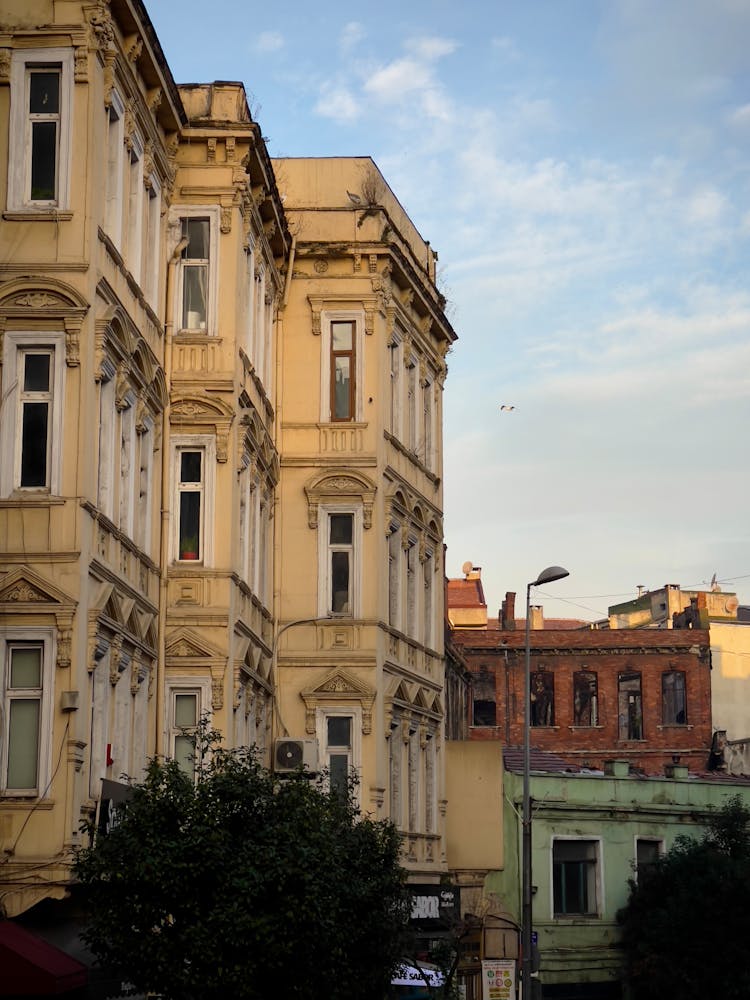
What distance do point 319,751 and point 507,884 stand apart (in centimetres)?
1479

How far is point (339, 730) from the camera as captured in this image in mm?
33906

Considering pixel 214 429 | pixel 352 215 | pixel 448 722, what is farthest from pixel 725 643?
pixel 214 429

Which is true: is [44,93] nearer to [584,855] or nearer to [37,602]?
[37,602]

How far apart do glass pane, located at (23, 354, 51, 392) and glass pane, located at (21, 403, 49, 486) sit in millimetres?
231

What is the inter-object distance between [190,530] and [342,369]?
333 inches

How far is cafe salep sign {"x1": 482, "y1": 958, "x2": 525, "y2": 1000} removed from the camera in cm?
4391

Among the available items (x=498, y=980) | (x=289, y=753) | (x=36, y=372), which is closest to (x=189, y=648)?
(x=289, y=753)

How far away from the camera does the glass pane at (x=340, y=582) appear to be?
113 feet

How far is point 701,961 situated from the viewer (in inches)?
1802

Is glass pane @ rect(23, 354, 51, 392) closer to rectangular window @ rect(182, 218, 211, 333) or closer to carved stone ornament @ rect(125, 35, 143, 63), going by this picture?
carved stone ornament @ rect(125, 35, 143, 63)

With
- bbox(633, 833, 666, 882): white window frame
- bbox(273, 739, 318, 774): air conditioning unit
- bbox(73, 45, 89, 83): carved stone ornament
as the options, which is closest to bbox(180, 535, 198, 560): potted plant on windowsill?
bbox(273, 739, 318, 774): air conditioning unit

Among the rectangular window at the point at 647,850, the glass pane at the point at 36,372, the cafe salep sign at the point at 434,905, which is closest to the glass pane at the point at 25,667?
the glass pane at the point at 36,372

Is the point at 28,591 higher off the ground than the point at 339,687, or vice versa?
the point at 28,591

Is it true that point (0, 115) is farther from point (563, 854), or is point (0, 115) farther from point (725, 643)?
point (725, 643)
